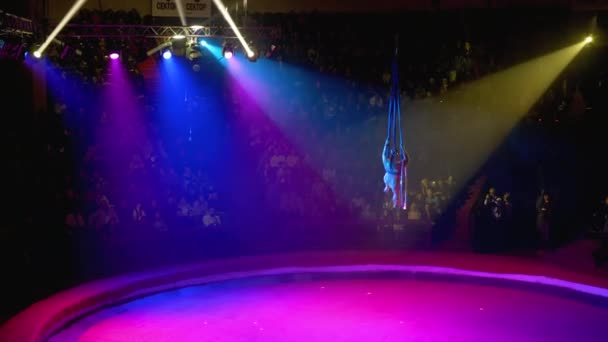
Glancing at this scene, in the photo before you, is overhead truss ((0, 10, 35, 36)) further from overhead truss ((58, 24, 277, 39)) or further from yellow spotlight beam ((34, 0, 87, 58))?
overhead truss ((58, 24, 277, 39))

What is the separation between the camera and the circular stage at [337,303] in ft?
23.0

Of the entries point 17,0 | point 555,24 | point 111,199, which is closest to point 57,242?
point 111,199

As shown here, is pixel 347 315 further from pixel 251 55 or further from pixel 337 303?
pixel 251 55

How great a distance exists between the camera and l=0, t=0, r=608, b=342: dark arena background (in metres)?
7.87

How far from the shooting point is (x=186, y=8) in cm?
918

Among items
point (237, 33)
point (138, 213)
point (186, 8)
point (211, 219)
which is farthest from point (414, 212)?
point (186, 8)

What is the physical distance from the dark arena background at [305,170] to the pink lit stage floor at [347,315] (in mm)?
42

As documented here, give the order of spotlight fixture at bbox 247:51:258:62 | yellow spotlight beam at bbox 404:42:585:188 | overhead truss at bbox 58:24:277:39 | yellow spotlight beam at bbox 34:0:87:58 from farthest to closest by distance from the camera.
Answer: yellow spotlight beam at bbox 404:42:585:188 → spotlight fixture at bbox 247:51:258:62 → overhead truss at bbox 58:24:277:39 → yellow spotlight beam at bbox 34:0:87:58

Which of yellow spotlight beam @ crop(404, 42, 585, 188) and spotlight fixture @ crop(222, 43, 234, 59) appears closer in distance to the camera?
spotlight fixture @ crop(222, 43, 234, 59)

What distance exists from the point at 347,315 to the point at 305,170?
4198 mm

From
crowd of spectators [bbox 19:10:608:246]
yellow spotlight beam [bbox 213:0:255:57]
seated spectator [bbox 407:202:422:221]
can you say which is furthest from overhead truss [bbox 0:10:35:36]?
seated spectator [bbox 407:202:422:221]

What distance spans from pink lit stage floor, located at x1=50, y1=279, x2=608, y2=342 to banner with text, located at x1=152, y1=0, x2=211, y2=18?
12.2 feet

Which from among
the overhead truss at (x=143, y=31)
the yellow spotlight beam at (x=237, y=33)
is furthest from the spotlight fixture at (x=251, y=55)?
the overhead truss at (x=143, y=31)

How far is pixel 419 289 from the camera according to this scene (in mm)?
8930
